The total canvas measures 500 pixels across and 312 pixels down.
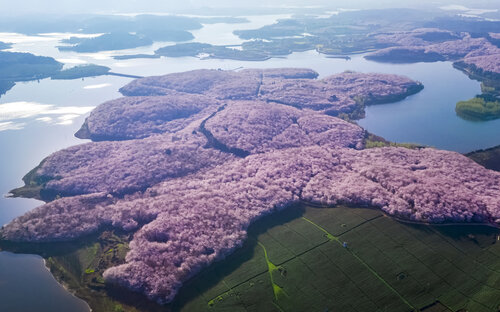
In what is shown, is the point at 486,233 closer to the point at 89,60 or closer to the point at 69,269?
the point at 69,269

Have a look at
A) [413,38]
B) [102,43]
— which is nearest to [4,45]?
[102,43]

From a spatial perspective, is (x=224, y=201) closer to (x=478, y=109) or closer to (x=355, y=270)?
(x=355, y=270)

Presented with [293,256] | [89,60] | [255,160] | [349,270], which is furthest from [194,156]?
[89,60]

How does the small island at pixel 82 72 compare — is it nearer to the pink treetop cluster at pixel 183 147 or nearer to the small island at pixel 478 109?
the pink treetop cluster at pixel 183 147

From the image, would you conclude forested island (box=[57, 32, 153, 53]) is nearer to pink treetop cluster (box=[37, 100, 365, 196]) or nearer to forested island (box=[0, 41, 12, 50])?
forested island (box=[0, 41, 12, 50])

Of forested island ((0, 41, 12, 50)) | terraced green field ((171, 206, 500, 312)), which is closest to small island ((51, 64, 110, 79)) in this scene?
forested island ((0, 41, 12, 50))

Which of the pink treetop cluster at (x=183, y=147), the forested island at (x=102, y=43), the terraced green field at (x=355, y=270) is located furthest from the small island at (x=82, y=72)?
the terraced green field at (x=355, y=270)

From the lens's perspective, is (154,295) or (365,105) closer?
(154,295)
